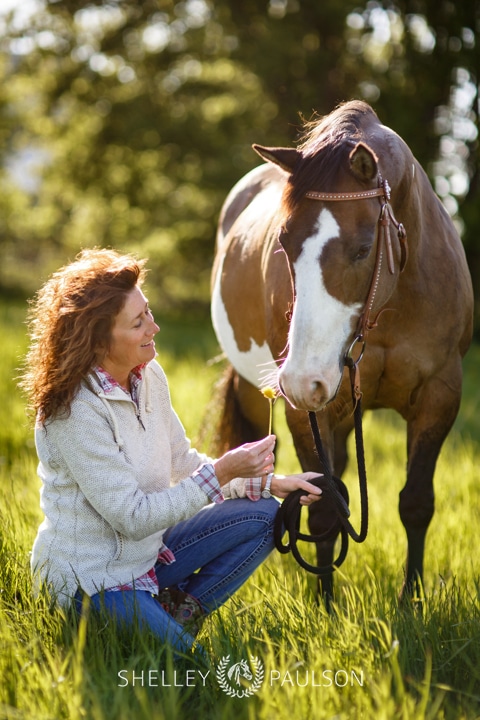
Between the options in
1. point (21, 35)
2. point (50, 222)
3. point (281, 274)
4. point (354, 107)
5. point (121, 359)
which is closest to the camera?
point (121, 359)

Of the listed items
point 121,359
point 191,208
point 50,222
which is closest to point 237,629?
point 121,359

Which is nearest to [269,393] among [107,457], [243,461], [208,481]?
[243,461]

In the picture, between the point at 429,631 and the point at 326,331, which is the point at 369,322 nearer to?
the point at 326,331

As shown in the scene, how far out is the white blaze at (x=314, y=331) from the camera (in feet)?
7.32

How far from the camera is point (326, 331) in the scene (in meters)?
2.27

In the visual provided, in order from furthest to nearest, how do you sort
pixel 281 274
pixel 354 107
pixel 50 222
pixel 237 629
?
pixel 50 222 < pixel 281 274 < pixel 354 107 < pixel 237 629

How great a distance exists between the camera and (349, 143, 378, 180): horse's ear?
231cm

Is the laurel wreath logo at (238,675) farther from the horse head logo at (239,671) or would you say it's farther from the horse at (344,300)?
the horse at (344,300)

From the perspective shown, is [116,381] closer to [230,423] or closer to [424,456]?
[424,456]

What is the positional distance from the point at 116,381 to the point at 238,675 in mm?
1021

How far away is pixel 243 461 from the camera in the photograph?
7.92 feet

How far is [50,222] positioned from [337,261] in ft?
58.5

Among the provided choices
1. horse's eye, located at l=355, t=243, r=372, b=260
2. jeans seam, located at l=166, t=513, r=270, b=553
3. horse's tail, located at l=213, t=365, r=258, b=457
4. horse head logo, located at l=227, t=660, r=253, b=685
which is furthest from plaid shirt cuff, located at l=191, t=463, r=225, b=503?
horse's tail, located at l=213, t=365, r=258, b=457

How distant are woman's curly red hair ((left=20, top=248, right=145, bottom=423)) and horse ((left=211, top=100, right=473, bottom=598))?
0.59m
